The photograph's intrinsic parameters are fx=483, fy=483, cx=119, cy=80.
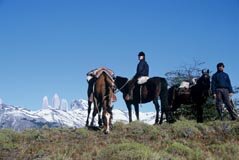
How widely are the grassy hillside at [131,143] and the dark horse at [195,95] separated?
2952 mm

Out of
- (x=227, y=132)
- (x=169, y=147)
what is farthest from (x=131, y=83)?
(x=169, y=147)

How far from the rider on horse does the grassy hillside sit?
365 cm

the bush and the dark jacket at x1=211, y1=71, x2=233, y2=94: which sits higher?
the dark jacket at x1=211, y1=71, x2=233, y2=94

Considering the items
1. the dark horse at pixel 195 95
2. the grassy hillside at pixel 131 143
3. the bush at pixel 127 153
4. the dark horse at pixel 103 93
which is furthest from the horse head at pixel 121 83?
the bush at pixel 127 153

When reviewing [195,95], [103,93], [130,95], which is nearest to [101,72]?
[103,93]

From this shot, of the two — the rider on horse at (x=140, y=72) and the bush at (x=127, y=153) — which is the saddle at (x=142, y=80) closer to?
the rider on horse at (x=140, y=72)

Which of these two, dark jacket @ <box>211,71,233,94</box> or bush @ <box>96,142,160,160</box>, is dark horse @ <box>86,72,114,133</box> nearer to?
dark jacket @ <box>211,71,233,94</box>

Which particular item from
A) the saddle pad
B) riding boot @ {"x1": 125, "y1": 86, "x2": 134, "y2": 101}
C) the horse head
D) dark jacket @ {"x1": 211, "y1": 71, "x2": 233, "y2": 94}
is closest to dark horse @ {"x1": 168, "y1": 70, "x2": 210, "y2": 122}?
dark jacket @ {"x1": 211, "y1": 71, "x2": 233, "y2": 94}

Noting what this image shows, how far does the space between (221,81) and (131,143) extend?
789cm

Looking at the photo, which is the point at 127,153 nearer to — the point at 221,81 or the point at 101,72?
the point at 101,72

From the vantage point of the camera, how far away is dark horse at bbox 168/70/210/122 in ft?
71.5

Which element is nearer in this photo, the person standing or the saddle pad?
the person standing

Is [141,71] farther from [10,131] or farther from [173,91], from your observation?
[10,131]

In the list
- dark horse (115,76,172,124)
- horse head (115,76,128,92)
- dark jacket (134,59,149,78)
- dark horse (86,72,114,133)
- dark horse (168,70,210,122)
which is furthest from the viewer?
horse head (115,76,128,92)
